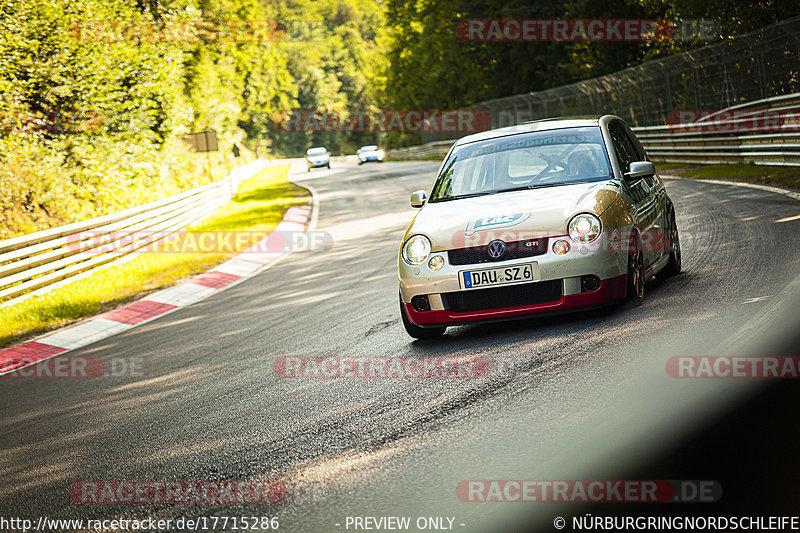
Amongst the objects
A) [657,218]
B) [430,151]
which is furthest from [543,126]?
[430,151]

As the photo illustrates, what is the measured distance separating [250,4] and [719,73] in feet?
108

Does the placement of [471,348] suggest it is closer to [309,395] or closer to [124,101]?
[309,395]

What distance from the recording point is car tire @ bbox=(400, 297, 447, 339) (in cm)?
682

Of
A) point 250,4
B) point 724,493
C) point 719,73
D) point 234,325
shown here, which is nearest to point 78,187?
point 234,325

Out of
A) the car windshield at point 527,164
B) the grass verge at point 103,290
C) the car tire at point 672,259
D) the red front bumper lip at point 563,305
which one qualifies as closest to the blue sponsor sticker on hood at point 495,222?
the red front bumper lip at point 563,305

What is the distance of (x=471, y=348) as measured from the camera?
20.8ft

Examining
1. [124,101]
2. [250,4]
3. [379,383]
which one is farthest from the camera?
[250,4]

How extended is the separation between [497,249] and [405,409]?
1728mm

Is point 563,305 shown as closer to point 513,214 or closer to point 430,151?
point 513,214

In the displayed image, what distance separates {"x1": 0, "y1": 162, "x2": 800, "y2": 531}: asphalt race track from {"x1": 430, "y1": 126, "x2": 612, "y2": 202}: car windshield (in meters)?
1.18

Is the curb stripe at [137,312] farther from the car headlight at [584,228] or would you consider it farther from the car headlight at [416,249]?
the car headlight at [584,228]

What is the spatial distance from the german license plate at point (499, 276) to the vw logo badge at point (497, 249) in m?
0.10

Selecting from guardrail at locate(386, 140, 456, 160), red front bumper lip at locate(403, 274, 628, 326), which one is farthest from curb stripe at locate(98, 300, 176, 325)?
guardrail at locate(386, 140, 456, 160)

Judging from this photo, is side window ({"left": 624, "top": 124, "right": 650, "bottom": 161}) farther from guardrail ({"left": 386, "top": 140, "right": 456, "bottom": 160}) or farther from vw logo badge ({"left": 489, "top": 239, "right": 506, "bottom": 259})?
guardrail ({"left": 386, "top": 140, "right": 456, "bottom": 160})
